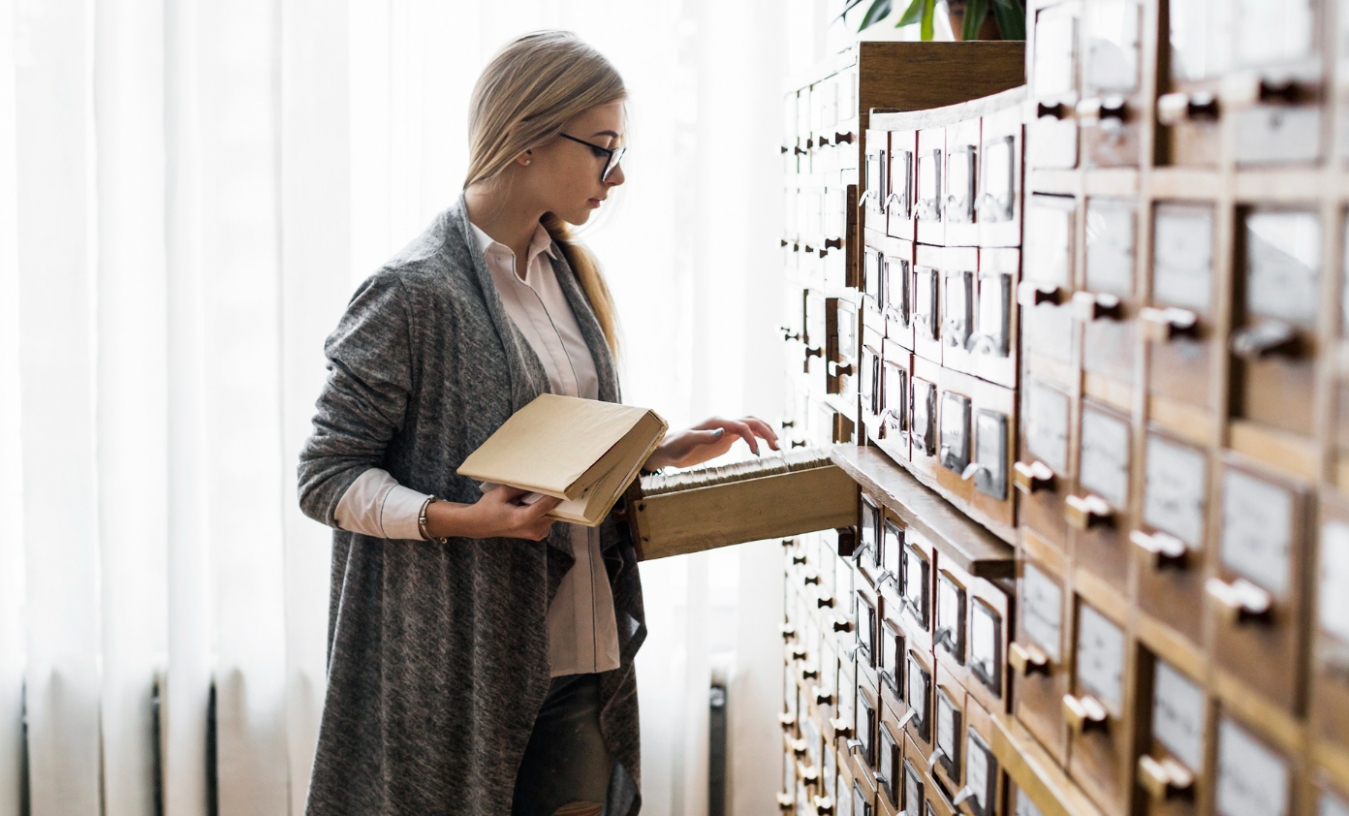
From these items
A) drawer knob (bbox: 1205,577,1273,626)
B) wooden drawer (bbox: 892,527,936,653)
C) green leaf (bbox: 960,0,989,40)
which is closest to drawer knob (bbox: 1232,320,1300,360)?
drawer knob (bbox: 1205,577,1273,626)

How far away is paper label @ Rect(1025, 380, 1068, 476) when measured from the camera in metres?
0.83

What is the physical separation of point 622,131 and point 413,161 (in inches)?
30.1

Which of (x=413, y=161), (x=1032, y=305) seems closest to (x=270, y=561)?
(x=413, y=161)

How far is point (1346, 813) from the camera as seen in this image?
1.76ft

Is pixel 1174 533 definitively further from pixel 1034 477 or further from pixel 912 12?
pixel 912 12

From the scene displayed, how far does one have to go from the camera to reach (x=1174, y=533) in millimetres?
675

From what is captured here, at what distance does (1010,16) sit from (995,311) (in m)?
0.83

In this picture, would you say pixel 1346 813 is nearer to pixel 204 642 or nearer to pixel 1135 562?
pixel 1135 562

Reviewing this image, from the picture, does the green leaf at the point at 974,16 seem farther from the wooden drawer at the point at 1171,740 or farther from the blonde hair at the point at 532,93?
the wooden drawer at the point at 1171,740

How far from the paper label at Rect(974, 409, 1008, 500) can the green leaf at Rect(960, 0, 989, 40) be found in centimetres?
81

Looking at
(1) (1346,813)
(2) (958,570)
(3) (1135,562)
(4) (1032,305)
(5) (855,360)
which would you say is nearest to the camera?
(1) (1346,813)

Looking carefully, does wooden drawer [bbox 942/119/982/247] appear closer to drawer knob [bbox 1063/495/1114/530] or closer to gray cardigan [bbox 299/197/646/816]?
drawer knob [bbox 1063/495/1114/530]

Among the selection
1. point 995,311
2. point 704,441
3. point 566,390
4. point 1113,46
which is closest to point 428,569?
point 566,390

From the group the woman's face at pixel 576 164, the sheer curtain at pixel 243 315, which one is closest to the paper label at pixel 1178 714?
the woman's face at pixel 576 164
